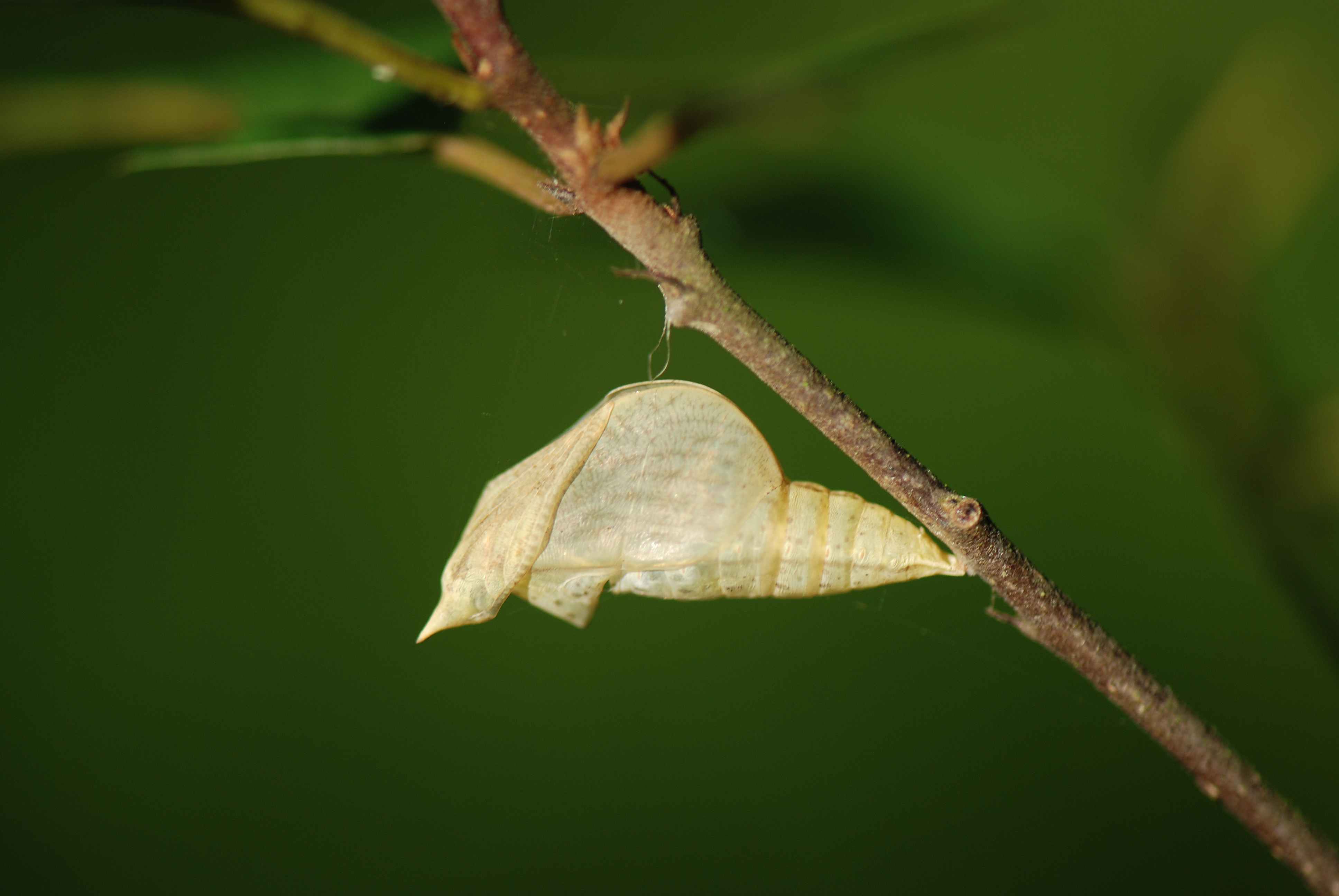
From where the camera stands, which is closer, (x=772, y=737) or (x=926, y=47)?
(x=926, y=47)

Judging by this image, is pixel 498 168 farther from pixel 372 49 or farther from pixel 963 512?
pixel 963 512

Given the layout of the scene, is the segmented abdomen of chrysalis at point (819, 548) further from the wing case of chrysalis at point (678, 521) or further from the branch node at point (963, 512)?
the branch node at point (963, 512)

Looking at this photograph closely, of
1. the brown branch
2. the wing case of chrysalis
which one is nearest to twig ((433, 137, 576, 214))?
the brown branch

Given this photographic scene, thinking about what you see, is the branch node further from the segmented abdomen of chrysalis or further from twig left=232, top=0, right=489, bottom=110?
twig left=232, top=0, right=489, bottom=110

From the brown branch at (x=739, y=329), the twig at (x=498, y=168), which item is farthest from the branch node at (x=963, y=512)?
the twig at (x=498, y=168)

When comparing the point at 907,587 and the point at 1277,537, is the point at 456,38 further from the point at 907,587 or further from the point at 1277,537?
the point at 907,587

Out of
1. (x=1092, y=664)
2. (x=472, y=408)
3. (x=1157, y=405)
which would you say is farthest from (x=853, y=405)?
(x=472, y=408)

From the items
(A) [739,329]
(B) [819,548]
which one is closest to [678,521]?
(B) [819,548]
